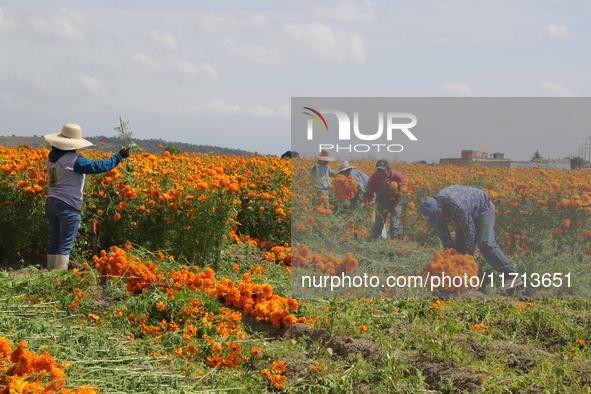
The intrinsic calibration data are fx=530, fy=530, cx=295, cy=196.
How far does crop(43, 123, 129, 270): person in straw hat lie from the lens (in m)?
5.70

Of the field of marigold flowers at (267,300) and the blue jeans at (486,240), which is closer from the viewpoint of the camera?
the field of marigold flowers at (267,300)

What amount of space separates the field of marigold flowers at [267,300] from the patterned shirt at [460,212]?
0.43 ft

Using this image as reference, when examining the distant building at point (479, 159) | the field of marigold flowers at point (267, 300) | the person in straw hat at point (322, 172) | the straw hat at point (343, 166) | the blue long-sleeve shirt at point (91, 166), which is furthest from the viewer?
the person in straw hat at point (322, 172)

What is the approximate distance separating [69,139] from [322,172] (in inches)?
111

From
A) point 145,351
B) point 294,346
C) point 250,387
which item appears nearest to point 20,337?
point 145,351

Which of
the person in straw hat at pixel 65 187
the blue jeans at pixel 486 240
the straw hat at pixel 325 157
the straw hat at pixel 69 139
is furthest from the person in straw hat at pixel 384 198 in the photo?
the straw hat at pixel 69 139

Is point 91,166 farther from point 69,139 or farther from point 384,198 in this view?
point 384,198

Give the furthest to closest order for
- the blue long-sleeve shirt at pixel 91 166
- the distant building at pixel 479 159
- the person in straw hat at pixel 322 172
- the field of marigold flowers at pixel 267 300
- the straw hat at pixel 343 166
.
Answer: the person in straw hat at pixel 322 172 → the blue long-sleeve shirt at pixel 91 166 → the straw hat at pixel 343 166 → the distant building at pixel 479 159 → the field of marigold flowers at pixel 267 300

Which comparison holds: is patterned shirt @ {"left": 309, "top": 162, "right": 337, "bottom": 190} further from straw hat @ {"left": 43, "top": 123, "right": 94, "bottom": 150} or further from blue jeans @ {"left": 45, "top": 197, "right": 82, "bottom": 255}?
blue jeans @ {"left": 45, "top": 197, "right": 82, "bottom": 255}

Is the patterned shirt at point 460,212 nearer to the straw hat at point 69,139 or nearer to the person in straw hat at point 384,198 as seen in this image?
the person in straw hat at point 384,198

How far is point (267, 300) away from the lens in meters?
4.48

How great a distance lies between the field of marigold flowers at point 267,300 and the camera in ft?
10.9

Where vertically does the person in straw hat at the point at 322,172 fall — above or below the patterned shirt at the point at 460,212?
above

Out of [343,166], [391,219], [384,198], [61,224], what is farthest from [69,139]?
[391,219]
